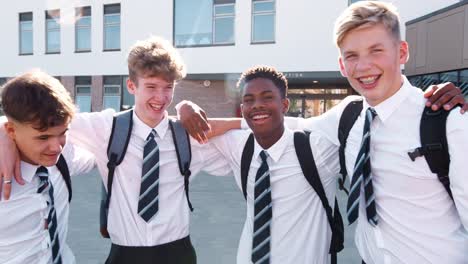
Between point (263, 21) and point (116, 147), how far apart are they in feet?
49.5

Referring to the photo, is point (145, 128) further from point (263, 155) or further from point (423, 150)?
point (423, 150)

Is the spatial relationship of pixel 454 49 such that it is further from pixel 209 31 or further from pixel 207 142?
pixel 207 142

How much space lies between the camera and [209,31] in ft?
57.8

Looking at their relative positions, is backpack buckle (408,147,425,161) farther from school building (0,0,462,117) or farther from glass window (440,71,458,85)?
school building (0,0,462,117)

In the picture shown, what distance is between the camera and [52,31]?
2050cm

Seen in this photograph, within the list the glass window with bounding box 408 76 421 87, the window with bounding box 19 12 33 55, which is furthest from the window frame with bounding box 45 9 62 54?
the glass window with bounding box 408 76 421 87

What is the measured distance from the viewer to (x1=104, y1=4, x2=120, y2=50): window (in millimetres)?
19234

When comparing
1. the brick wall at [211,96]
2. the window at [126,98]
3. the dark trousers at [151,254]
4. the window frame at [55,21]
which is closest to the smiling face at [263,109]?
the dark trousers at [151,254]

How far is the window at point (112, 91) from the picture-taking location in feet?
63.6

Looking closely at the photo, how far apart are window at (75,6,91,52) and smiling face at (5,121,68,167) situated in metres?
19.2

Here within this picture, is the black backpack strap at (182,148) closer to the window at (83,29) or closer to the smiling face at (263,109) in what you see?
the smiling face at (263,109)

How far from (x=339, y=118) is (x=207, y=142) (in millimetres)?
908

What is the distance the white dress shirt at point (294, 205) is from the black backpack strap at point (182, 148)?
→ 41 centimetres

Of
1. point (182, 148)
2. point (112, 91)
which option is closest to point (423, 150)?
point (182, 148)
